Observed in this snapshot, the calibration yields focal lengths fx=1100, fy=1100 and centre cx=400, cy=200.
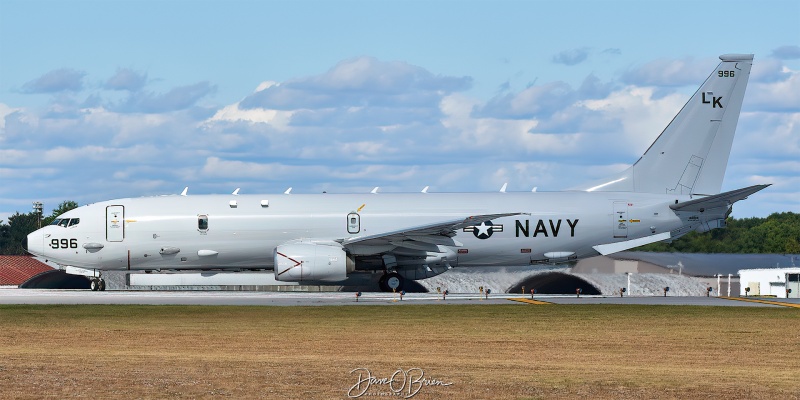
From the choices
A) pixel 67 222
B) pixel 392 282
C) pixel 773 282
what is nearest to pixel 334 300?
pixel 392 282

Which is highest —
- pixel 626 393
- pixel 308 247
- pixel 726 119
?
pixel 726 119

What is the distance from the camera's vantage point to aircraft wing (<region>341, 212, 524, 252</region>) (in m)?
43.5

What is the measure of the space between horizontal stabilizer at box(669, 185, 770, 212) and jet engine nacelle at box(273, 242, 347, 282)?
14.2 m

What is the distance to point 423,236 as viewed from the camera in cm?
4441

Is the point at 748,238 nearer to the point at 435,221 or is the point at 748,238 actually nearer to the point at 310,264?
the point at 435,221

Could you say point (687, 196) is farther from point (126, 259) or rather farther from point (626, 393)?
point (626, 393)

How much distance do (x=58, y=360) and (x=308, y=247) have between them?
77.4 feet

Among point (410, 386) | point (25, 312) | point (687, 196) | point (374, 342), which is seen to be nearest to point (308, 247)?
point (25, 312)

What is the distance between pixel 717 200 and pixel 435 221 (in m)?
11.4

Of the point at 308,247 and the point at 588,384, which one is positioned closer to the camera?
the point at 588,384

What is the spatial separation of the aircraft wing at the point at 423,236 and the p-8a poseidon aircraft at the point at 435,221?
0.11m

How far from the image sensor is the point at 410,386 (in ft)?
54.6

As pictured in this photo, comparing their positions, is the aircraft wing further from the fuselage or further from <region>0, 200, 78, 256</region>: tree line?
<region>0, 200, 78, 256</region>: tree line

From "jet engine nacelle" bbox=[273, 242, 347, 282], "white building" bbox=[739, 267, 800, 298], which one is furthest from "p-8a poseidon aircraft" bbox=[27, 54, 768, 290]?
"white building" bbox=[739, 267, 800, 298]
